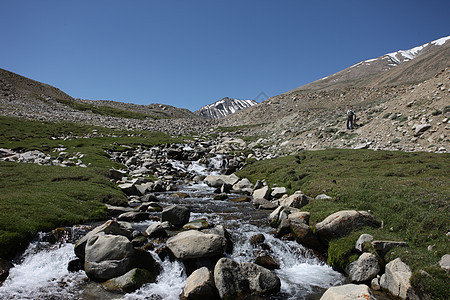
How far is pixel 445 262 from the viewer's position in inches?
370

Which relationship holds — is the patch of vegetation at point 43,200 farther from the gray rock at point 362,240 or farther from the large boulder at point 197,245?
the gray rock at point 362,240

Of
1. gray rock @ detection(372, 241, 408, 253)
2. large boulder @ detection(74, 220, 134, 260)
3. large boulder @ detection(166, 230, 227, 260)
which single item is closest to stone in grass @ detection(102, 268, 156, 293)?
large boulder @ detection(166, 230, 227, 260)

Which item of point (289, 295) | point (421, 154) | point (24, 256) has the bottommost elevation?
point (289, 295)

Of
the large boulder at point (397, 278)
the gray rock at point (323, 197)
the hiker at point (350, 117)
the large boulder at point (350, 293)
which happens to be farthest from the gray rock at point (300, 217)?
the hiker at point (350, 117)

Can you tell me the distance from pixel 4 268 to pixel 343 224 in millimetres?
16960

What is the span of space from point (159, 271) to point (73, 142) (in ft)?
151

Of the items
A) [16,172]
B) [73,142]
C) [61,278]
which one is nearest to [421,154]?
[61,278]

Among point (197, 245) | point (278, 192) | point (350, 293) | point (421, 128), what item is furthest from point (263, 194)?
point (421, 128)

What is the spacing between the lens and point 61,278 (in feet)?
35.9

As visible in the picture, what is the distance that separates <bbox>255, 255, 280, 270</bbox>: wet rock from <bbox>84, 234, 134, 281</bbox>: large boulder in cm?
659

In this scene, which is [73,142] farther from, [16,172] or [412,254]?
[412,254]

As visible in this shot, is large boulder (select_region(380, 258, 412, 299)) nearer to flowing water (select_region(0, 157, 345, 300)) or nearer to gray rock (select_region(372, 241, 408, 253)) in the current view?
gray rock (select_region(372, 241, 408, 253))

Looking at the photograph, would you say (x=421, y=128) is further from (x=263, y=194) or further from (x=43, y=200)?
(x=43, y=200)

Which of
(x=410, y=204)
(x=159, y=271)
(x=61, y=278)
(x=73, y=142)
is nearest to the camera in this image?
(x=61, y=278)
